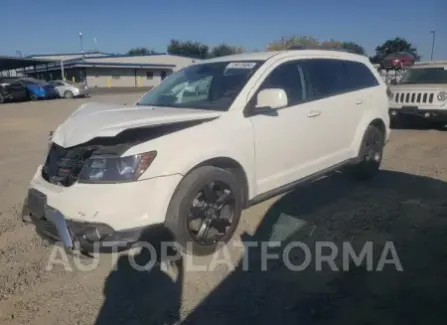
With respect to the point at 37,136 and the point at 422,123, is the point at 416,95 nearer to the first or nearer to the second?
the point at 422,123

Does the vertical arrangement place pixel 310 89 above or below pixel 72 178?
above

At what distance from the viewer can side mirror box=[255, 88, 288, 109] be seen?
370 cm

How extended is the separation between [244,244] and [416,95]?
799 centimetres

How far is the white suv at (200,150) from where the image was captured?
3.00 meters

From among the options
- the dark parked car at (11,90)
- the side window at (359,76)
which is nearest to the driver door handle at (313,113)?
the side window at (359,76)

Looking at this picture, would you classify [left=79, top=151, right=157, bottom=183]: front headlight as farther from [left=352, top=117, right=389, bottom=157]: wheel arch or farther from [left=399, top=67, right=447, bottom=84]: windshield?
[left=399, top=67, right=447, bottom=84]: windshield

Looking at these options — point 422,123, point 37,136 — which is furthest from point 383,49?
point 37,136

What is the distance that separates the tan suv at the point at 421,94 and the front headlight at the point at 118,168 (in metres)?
8.60

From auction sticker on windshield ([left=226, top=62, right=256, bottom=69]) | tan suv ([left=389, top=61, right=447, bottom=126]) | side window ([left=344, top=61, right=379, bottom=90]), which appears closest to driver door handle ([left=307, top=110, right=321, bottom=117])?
auction sticker on windshield ([left=226, top=62, right=256, bottom=69])

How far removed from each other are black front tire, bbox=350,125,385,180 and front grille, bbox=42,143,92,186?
361 cm

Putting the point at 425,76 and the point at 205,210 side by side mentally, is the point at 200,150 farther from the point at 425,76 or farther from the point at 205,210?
the point at 425,76

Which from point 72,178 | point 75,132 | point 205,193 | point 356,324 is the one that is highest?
point 75,132

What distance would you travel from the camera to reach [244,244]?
3.79 metres

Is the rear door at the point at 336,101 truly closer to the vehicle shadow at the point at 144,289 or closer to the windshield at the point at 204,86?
the windshield at the point at 204,86
